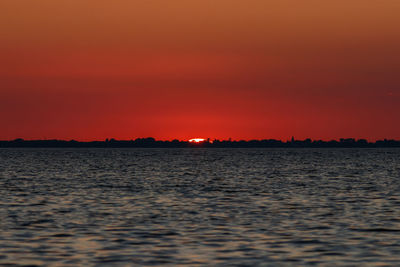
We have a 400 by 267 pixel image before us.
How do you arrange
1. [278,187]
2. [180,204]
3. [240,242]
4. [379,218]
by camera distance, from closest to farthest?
[240,242] < [379,218] < [180,204] < [278,187]

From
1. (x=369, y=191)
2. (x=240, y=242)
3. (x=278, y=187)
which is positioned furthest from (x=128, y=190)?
(x=240, y=242)

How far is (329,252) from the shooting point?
27.6m

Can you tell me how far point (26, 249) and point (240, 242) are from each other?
8.42 m

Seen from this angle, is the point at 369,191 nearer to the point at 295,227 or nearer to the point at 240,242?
the point at 295,227

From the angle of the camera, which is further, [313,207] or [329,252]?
[313,207]

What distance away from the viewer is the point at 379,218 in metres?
39.2

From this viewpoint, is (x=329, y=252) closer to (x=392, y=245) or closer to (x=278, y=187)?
(x=392, y=245)

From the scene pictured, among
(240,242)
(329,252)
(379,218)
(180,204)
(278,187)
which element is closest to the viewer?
(329,252)

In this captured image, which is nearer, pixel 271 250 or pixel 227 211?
pixel 271 250

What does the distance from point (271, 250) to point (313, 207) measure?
730 inches

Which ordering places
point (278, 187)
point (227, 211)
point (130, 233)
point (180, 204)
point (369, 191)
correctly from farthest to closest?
point (278, 187) < point (369, 191) < point (180, 204) < point (227, 211) < point (130, 233)

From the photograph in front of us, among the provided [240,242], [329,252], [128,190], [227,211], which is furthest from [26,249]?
[128,190]

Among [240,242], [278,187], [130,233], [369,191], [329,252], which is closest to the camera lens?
[329,252]

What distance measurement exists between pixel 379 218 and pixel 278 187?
28.5 metres
